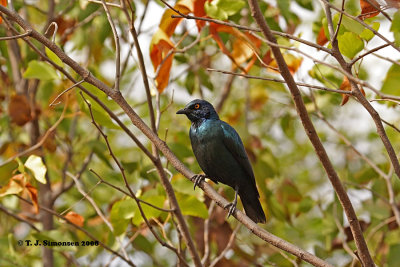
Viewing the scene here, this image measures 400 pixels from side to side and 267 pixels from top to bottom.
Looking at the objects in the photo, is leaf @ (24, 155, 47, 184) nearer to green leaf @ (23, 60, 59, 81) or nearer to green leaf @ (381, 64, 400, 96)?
green leaf @ (23, 60, 59, 81)

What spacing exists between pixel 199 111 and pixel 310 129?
2.08 meters

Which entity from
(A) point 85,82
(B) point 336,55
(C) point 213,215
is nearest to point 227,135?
(C) point 213,215

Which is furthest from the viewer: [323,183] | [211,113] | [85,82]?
[323,183]

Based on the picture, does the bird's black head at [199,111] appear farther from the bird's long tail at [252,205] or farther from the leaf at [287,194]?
the leaf at [287,194]

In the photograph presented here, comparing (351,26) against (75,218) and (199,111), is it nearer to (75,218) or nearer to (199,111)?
(199,111)

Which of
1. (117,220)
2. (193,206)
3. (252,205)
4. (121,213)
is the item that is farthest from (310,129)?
(252,205)

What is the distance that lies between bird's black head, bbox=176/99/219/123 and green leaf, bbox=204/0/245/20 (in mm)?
1064

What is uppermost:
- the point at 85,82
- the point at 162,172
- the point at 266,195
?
the point at 85,82

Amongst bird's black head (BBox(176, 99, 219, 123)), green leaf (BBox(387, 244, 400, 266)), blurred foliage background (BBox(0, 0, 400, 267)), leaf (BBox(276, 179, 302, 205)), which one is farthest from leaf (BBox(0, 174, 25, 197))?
green leaf (BBox(387, 244, 400, 266))

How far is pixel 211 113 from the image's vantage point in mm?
4465

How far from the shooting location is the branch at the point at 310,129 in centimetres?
229

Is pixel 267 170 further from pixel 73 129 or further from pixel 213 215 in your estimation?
pixel 73 129

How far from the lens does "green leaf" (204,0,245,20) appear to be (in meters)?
3.49

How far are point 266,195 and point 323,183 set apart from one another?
3328mm
